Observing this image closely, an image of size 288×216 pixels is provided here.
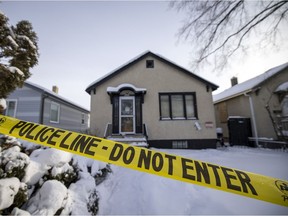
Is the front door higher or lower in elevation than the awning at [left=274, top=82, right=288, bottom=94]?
lower

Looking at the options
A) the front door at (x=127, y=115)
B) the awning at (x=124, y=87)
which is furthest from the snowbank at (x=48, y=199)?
the awning at (x=124, y=87)

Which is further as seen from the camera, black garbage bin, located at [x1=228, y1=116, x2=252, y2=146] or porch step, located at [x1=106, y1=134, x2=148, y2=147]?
black garbage bin, located at [x1=228, y1=116, x2=252, y2=146]

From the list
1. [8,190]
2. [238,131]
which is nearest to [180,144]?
[238,131]

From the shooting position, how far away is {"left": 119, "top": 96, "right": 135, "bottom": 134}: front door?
9.52 metres

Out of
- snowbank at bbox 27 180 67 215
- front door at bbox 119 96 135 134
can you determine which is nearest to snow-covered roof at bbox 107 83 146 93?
front door at bbox 119 96 135 134

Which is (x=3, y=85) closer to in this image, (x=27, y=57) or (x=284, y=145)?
(x=27, y=57)

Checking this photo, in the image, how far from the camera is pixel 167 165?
57.7 inches

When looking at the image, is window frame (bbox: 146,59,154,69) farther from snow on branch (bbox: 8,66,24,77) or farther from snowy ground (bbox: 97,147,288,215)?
snow on branch (bbox: 8,66,24,77)

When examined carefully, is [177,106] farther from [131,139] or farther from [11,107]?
[11,107]

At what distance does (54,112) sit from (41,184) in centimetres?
1049

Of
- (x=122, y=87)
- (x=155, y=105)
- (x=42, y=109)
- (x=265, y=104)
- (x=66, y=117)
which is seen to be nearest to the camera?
(x=122, y=87)

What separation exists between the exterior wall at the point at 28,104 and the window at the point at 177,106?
8032 millimetres

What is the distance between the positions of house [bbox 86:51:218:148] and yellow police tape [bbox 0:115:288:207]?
7.27m

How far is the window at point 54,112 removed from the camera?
11359mm
